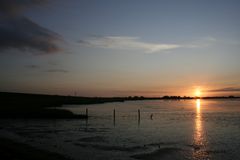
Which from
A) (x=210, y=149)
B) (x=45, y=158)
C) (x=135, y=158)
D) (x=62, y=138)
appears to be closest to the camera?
(x=45, y=158)

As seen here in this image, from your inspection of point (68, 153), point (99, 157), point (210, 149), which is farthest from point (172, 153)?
point (68, 153)

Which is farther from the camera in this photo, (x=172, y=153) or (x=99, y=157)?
(x=172, y=153)

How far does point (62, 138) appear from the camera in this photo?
121ft

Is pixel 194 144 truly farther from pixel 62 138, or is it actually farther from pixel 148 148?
pixel 62 138

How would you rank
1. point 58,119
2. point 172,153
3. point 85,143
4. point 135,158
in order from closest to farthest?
point 135,158
point 172,153
point 85,143
point 58,119

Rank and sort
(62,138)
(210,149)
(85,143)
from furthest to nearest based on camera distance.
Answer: (62,138), (85,143), (210,149)

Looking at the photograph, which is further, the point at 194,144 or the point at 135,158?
the point at 194,144

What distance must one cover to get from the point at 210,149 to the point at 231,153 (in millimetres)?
2656

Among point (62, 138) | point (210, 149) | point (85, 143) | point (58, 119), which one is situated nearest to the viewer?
point (210, 149)

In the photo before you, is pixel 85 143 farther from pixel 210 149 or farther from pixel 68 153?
pixel 210 149

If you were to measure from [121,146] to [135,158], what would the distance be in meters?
6.24

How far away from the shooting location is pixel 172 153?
2780 centimetres

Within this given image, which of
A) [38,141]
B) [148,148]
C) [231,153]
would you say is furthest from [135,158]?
[38,141]

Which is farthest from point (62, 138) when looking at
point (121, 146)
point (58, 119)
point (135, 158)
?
point (58, 119)
